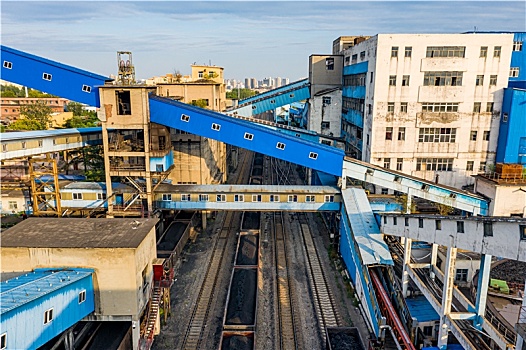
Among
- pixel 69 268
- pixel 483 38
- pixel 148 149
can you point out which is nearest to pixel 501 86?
pixel 483 38

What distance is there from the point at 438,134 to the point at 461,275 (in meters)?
12.7

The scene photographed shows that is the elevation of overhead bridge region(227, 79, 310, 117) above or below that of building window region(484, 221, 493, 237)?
above

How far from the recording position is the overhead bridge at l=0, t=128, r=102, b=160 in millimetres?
21906

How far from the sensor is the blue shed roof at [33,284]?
36.5 feet

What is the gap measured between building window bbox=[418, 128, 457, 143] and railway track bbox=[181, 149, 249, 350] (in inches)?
614

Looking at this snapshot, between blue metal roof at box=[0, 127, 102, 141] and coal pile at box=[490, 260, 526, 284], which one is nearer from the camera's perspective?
coal pile at box=[490, 260, 526, 284]

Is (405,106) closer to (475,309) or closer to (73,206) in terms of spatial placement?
(475,309)

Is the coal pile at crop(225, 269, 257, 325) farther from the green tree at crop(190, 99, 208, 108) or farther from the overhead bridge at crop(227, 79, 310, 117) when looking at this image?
the overhead bridge at crop(227, 79, 310, 117)

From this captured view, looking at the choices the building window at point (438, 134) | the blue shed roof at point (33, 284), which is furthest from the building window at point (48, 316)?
the building window at point (438, 134)

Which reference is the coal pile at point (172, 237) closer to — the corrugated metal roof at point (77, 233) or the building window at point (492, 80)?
the corrugated metal roof at point (77, 233)

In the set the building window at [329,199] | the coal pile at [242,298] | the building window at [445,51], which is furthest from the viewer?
the building window at [445,51]

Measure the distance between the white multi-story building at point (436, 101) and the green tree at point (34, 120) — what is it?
3550cm

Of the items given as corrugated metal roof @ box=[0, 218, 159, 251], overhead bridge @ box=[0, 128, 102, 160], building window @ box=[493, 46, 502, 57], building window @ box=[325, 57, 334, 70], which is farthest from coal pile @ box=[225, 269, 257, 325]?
building window @ box=[325, 57, 334, 70]

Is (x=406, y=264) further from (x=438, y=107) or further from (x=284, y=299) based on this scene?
(x=438, y=107)
